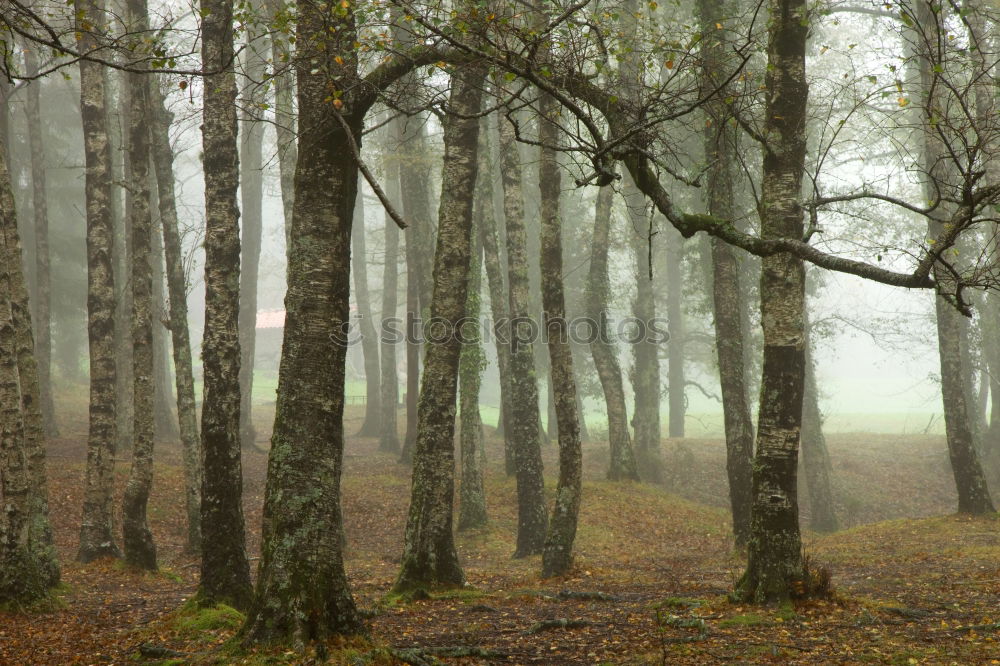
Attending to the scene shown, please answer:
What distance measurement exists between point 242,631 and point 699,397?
68.0 meters

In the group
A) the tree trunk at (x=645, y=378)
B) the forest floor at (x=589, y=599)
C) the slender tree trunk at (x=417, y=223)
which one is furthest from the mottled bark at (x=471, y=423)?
the tree trunk at (x=645, y=378)

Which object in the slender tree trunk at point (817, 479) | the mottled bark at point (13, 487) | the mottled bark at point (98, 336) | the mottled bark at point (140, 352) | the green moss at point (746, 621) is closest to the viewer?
the green moss at point (746, 621)

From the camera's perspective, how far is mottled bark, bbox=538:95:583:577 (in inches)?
444

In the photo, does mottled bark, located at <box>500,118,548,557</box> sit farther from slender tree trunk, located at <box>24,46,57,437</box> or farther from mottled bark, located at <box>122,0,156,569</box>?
slender tree trunk, located at <box>24,46,57,437</box>

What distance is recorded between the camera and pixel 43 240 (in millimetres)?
22797

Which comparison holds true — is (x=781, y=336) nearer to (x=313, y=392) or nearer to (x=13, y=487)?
(x=313, y=392)

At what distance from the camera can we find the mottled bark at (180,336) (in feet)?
40.9

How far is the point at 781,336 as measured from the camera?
8.15 metres

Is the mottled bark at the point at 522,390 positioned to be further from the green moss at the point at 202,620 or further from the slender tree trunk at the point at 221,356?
the green moss at the point at 202,620

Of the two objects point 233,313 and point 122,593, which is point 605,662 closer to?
point 233,313

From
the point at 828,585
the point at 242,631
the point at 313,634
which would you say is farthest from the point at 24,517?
the point at 828,585

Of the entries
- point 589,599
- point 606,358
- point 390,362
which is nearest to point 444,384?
point 589,599

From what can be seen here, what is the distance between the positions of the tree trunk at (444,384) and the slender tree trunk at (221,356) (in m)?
2.17

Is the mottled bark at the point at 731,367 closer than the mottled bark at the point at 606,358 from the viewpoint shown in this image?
Yes
